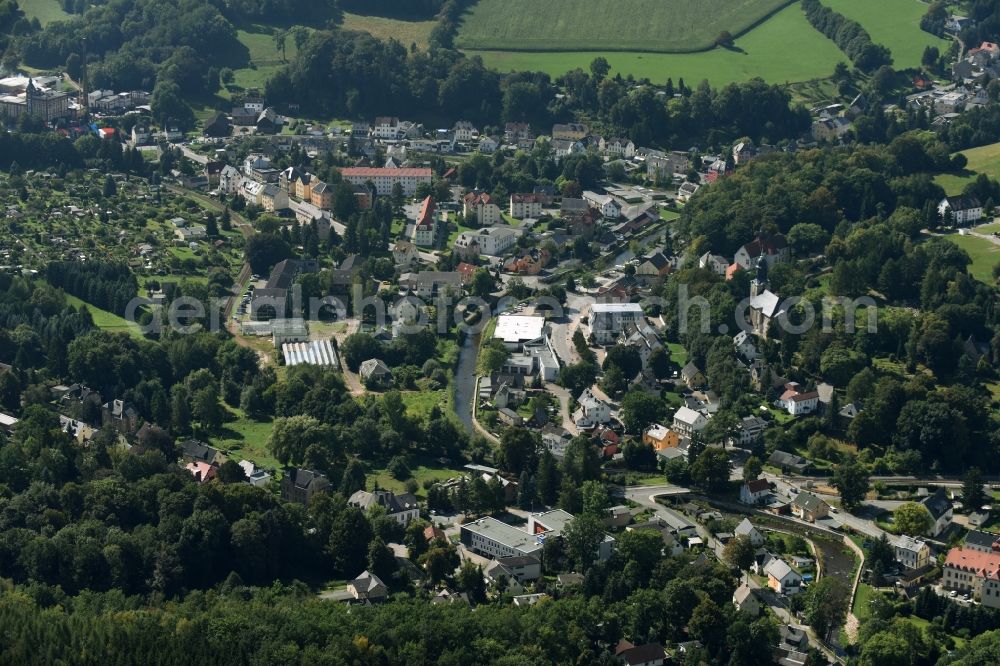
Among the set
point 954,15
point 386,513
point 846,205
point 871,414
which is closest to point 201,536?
point 386,513

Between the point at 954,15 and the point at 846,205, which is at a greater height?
the point at 954,15

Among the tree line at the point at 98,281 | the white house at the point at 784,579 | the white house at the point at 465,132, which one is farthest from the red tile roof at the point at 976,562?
the white house at the point at 465,132

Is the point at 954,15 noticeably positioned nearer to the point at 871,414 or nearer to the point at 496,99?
the point at 496,99

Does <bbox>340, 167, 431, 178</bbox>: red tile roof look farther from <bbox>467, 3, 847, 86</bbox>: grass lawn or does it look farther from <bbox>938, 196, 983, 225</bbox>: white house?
<bbox>938, 196, 983, 225</bbox>: white house

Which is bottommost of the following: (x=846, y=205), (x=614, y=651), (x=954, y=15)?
(x=614, y=651)

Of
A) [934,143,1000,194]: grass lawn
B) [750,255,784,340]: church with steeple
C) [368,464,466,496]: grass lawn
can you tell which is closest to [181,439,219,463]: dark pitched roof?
[368,464,466,496]: grass lawn

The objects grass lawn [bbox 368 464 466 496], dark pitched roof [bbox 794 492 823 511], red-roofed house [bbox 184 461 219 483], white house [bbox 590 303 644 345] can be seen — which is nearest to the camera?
dark pitched roof [bbox 794 492 823 511]
